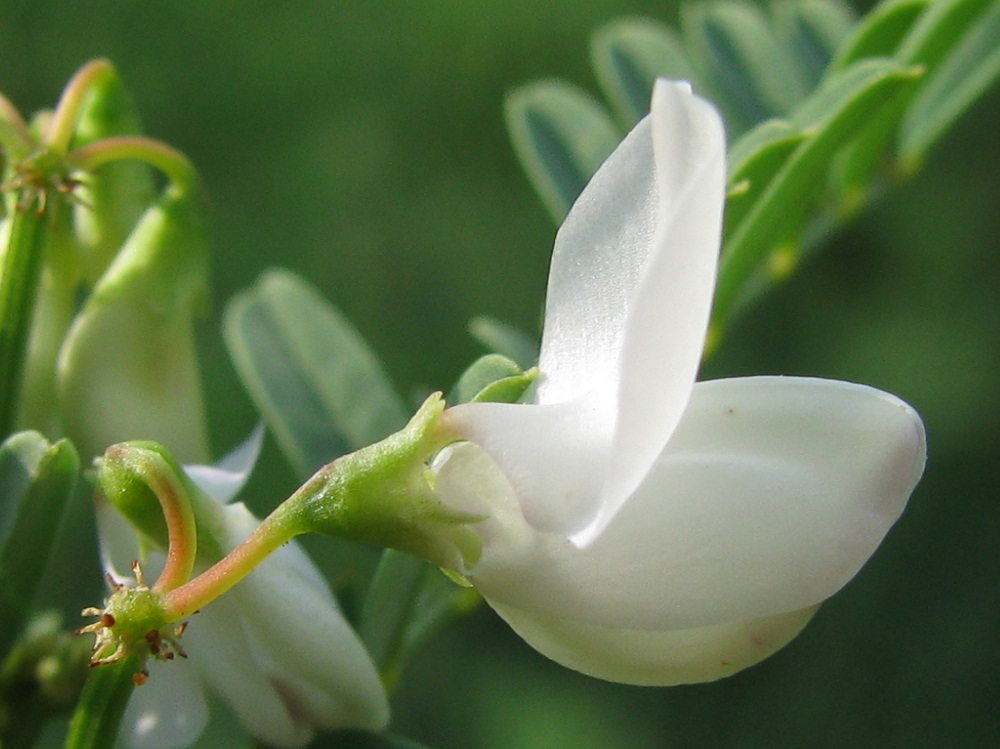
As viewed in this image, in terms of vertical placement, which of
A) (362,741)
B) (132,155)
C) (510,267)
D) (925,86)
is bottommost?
(510,267)

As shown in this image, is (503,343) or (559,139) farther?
(559,139)

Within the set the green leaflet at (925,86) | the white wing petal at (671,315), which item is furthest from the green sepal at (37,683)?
the green leaflet at (925,86)

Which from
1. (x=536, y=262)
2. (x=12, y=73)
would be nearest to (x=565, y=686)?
(x=536, y=262)

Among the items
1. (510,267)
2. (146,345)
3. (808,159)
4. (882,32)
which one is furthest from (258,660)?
(510,267)

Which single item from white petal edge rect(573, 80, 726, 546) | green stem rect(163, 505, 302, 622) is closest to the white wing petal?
white petal edge rect(573, 80, 726, 546)

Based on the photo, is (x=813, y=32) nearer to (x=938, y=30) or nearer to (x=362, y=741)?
(x=938, y=30)

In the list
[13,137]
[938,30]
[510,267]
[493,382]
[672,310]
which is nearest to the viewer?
[672,310]

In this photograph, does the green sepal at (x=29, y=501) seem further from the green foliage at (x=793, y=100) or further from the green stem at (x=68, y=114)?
the green foliage at (x=793, y=100)

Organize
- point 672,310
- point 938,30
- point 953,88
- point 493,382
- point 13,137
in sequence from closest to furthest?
point 672,310
point 493,382
point 13,137
point 938,30
point 953,88
